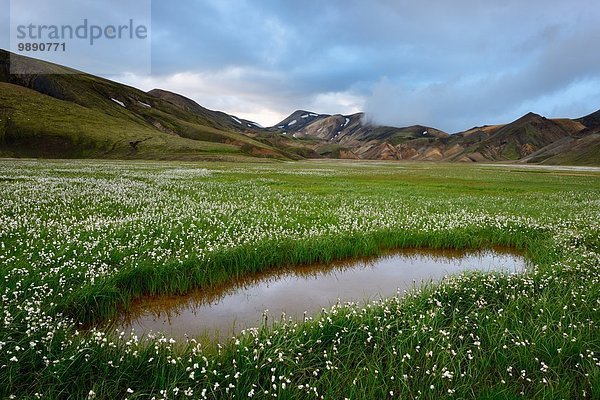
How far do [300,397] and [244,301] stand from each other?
12.7ft

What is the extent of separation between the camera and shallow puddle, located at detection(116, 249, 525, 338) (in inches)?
256

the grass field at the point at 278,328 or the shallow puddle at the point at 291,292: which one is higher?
the grass field at the point at 278,328

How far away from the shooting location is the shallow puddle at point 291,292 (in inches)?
256

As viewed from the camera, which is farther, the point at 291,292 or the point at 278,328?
the point at 291,292

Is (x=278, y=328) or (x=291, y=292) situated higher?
(x=278, y=328)

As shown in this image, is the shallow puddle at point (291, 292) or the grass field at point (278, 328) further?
the shallow puddle at point (291, 292)

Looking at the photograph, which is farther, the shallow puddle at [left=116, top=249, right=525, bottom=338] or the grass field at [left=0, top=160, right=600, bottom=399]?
the shallow puddle at [left=116, top=249, right=525, bottom=338]

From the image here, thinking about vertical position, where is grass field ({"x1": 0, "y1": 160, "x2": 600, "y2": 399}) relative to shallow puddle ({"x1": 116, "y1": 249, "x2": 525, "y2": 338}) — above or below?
above

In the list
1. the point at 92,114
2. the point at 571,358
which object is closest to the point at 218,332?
the point at 571,358

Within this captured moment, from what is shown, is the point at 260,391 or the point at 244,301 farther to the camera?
the point at 244,301

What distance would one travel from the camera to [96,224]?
36.3 ft

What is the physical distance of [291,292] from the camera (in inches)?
322

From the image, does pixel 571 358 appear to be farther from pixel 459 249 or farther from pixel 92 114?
pixel 92 114

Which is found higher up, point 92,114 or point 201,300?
point 92,114
